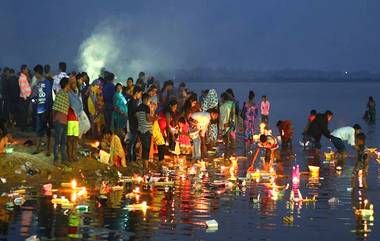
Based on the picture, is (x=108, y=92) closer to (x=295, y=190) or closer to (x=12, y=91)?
(x=12, y=91)

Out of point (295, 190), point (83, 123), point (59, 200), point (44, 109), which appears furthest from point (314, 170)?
point (59, 200)

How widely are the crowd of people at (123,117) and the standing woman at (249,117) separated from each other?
0.04 metres

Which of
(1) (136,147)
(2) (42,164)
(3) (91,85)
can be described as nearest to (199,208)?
(2) (42,164)

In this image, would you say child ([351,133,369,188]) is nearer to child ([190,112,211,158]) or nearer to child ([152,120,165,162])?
child ([152,120,165,162])

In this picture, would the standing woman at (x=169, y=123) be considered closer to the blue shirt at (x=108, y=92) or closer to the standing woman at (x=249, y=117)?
the blue shirt at (x=108, y=92)

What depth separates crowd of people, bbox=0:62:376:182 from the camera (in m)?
22.4

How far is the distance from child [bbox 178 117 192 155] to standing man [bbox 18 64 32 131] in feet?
15.2

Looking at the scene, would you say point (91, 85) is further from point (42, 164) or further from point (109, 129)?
point (42, 164)

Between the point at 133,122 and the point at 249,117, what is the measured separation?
39.6ft

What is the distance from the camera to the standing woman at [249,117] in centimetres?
3522

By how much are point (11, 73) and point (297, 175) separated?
9.98 metres

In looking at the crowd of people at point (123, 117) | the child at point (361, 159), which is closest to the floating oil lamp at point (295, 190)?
the child at point (361, 159)

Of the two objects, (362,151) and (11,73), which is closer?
(362,151)

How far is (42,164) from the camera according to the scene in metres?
21.8
